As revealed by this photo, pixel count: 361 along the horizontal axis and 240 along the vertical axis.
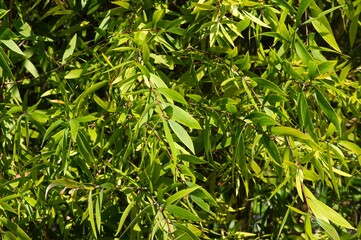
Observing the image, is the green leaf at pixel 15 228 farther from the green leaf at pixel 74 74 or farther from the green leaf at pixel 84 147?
the green leaf at pixel 74 74

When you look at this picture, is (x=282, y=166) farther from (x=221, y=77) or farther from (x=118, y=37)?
(x=118, y=37)

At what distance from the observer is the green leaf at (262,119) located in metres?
1.17

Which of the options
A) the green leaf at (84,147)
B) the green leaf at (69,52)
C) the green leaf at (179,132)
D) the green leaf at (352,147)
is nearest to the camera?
the green leaf at (179,132)

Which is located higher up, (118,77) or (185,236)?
(118,77)

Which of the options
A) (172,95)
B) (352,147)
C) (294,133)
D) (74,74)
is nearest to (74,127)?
(172,95)

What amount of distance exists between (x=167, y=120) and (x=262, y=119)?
17cm

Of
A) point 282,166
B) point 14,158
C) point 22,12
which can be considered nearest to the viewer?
point 282,166

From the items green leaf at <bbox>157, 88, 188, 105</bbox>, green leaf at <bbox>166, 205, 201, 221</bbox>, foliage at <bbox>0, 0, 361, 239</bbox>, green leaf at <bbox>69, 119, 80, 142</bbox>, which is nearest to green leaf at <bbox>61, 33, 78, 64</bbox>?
foliage at <bbox>0, 0, 361, 239</bbox>

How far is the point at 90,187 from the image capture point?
4.14 ft

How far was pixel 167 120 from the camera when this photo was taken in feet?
3.75

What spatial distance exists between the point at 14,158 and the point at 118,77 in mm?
343

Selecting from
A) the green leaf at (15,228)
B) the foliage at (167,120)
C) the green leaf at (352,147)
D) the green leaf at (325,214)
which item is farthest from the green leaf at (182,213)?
the green leaf at (352,147)

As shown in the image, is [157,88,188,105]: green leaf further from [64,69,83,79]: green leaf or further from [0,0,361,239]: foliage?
[64,69,83,79]: green leaf

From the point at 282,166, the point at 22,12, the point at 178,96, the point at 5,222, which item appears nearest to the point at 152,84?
the point at 178,96
